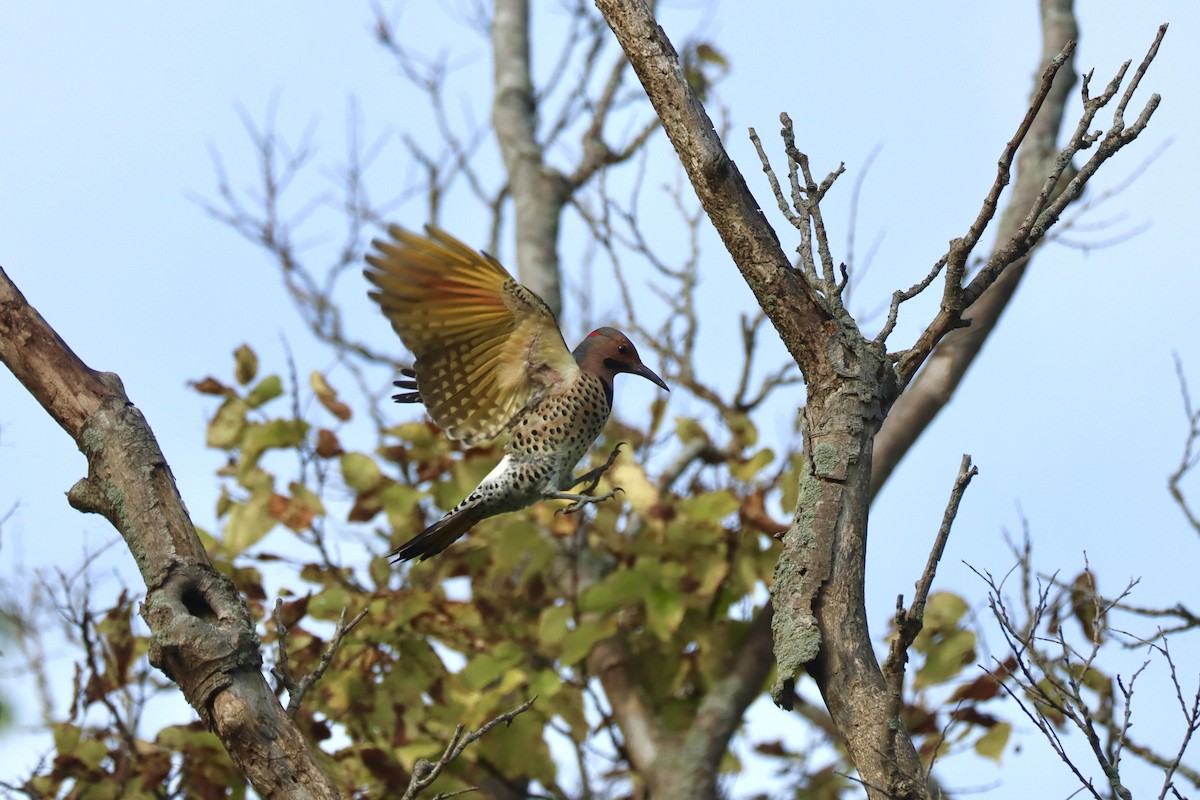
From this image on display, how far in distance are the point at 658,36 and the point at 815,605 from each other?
3.75 ft

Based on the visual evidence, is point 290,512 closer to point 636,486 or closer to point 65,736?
point 65,736

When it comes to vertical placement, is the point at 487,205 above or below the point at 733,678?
above

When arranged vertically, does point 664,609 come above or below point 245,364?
below

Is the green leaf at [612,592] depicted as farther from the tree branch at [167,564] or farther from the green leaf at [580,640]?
the tree branch at [167,564]

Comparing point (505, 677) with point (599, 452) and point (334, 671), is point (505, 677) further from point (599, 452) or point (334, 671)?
point (599, 452)

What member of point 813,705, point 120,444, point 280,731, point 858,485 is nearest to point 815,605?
point 858,485

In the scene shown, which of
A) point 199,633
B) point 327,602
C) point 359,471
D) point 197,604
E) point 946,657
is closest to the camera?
point 199,633

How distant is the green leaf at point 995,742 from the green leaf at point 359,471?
244 cm

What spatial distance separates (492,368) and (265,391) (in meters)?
1.66

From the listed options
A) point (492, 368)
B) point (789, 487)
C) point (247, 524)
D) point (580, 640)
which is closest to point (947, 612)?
point (789, 487)

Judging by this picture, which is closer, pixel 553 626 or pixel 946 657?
pixel 946 657

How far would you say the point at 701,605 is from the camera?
5.23 m

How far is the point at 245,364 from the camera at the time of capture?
15.4 feet

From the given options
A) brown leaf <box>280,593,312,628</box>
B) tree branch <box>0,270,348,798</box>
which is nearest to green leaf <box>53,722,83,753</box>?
brown leaf <box>280,593,312,628</box>
